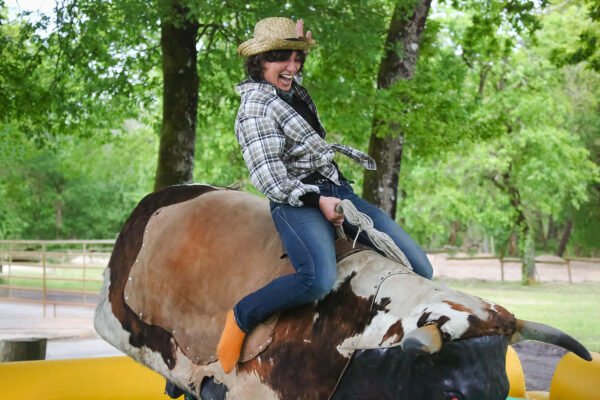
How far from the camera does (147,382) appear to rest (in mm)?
4625

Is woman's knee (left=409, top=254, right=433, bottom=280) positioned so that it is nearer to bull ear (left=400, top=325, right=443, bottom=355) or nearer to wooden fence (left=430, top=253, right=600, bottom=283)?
bull ear (left=400, top=325, right=443, bottom=355)

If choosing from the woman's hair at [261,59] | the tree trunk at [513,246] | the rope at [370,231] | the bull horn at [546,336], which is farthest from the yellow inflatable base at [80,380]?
the tree trunk at [513,246]

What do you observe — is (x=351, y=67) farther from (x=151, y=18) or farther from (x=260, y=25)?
(x=260, y=25)

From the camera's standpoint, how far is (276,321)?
2.99 metres

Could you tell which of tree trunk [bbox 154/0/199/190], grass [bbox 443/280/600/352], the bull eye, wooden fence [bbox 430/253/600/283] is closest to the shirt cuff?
the bull eye

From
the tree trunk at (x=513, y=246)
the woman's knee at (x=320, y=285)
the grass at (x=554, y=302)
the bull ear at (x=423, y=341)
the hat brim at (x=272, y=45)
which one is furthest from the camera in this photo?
the tree trunk at (x=513, y=246)

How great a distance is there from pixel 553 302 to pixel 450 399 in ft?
58.7

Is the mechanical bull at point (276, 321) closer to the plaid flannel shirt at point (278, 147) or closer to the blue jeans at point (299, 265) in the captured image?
the blue jeans at point (299, 265)

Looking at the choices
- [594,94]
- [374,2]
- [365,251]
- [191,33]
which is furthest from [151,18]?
[594,94]

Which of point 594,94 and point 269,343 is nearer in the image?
point 269,343

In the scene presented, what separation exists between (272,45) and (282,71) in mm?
142

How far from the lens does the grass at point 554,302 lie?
15.8 meters

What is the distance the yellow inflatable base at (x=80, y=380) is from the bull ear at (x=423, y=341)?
8.74 feet

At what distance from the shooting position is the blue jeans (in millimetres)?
2818
